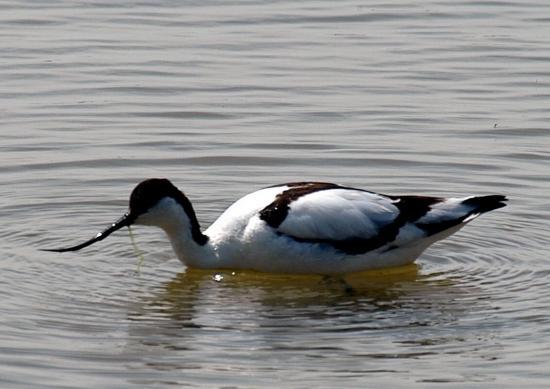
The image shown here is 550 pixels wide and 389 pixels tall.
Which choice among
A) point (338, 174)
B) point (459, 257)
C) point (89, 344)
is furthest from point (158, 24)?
point (89, 344)

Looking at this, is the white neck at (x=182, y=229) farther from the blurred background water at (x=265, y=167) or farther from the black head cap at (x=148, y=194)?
the blurred background water at (x=265, y=167)

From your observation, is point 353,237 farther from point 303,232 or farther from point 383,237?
point 303,232

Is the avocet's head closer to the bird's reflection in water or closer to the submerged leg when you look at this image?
the bird's reflection in water

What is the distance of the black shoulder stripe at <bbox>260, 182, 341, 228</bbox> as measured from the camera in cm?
1162

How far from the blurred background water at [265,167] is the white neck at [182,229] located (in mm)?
172

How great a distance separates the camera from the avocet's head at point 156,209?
1182cm

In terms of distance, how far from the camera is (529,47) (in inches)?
722

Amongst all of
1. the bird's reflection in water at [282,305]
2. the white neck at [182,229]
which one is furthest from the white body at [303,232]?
the bird's reflection in water at [282,305]

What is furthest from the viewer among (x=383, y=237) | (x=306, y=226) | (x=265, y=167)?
(x=265, y=167)

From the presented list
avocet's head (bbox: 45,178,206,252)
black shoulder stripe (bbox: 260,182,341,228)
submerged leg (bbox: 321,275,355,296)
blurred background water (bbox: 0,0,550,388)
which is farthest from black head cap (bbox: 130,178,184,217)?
submerged leg (bbox: 321,275,355,296)

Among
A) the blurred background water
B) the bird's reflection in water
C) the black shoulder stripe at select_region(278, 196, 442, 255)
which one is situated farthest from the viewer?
the black shoulder stripe at select_region(278, 196, 442, 255)

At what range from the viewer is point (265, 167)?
1447cm

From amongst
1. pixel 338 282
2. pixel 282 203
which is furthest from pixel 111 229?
pixel 338 282

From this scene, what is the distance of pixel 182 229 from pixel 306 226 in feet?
2.99
